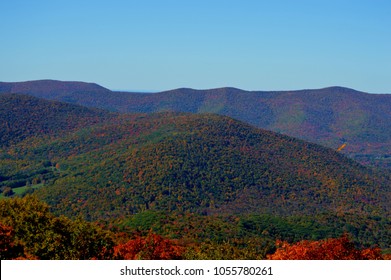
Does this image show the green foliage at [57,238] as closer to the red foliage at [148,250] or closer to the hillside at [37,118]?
the red foliage at [148,250]

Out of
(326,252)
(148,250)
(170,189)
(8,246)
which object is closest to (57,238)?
(8,246)

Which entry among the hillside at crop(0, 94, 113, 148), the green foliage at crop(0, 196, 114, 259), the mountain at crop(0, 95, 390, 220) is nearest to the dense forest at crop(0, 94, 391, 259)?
the green foliage at crop(0, 196, 114, 259)

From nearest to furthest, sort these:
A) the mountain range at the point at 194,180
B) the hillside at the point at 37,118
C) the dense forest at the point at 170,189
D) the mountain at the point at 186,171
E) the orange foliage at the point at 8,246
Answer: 1. the orange foliage at the point at 8,246
2. the dense forest at the point at 170,189
3. the mountain range at the point at 194,180
4. the mountain at the point at 186,171
5. the hillside at the point at 37,118

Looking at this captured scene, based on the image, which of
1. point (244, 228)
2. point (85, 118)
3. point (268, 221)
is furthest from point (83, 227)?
point (85, 118)

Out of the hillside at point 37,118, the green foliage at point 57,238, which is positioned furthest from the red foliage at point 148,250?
the hillside at point 37,118

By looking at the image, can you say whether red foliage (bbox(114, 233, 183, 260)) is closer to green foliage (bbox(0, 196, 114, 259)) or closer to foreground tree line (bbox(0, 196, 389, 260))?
foreground tree line (bbox(0, 196, 389, 260))

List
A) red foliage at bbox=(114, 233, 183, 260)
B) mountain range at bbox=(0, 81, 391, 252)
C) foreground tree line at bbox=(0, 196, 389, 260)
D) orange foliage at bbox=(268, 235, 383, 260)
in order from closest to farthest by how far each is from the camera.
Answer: orange foliage at bbox=(268, 235, 383, 260)
foreground tree line at bbox=(0, 196, 389, 260)
red foliage at bbox=(114, 233, 183, 260)
mountain range at bbox=(0, 81, 391, 252)

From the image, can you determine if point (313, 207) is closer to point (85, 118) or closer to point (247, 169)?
point (247, 169)

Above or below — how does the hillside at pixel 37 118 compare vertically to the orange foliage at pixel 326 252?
above
